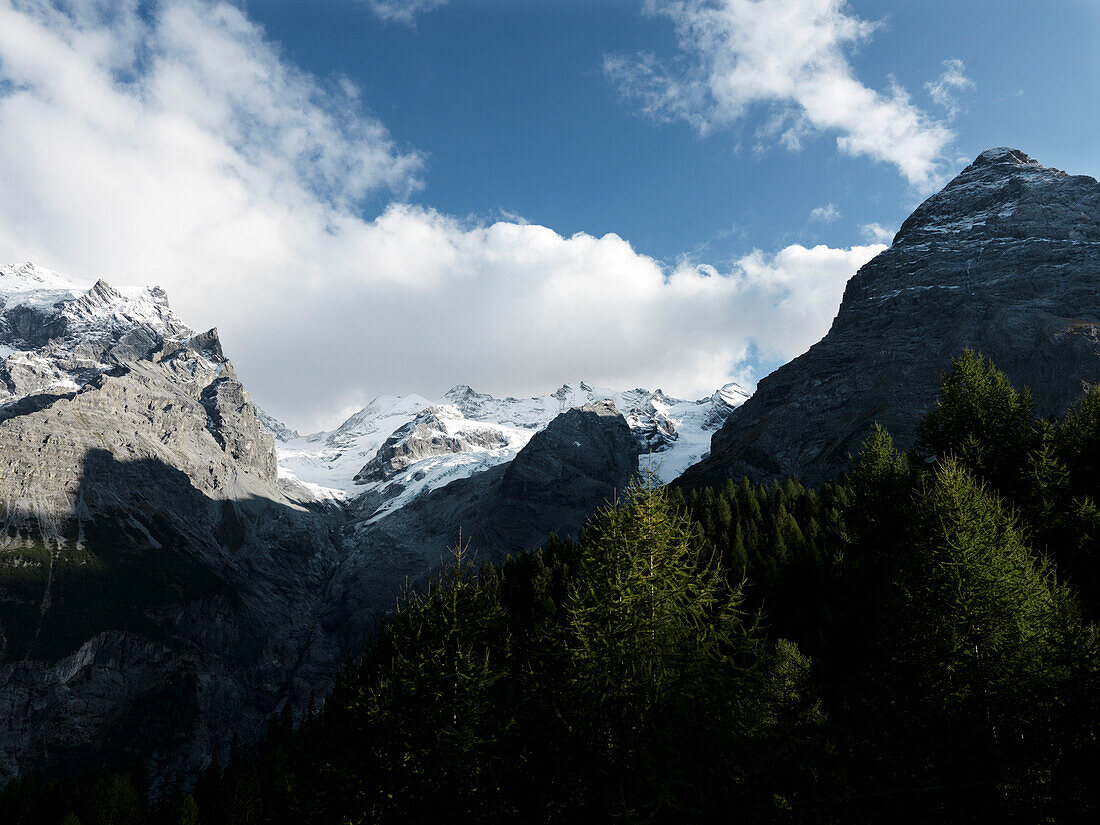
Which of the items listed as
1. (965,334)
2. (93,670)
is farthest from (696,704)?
(93,670)

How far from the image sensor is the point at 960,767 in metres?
22.2

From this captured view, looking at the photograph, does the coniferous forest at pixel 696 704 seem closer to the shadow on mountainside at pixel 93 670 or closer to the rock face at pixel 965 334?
the rock face at pixel 965 334

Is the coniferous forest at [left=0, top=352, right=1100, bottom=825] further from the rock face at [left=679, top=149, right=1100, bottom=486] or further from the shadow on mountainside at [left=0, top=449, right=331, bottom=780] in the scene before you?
the shadow on mountainside at [left=0, top=449, right=331, bottom=780]

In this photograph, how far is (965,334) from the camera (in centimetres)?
16425

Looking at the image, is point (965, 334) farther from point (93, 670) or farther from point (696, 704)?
point (93, 670)

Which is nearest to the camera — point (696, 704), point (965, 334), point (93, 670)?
point (696, 704)

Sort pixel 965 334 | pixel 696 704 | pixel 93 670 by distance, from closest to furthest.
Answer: pixel 696 704 < pixel 965 334 < pixel 93 670

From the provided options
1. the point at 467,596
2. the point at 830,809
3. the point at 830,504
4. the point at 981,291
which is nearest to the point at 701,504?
the point at 830,504

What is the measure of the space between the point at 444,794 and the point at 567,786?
3806 millimetres

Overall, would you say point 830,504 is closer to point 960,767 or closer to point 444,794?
point 960,767

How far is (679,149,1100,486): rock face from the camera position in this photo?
147 meters

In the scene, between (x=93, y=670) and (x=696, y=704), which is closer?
(x=696, y=704)

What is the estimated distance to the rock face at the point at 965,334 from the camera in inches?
5778

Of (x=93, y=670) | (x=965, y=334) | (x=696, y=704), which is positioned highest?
(x=965, y=334)
